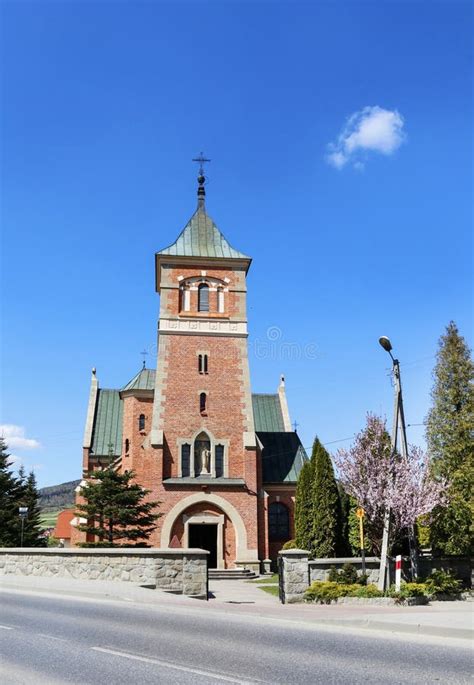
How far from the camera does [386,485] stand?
1816cm

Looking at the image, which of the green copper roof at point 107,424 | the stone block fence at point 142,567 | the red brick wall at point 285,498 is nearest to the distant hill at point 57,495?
the green copper roof at point 107,424

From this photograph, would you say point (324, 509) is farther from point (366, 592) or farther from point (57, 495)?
point (57, 495)

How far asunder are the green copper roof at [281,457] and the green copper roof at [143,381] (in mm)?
7705

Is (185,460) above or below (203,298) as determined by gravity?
below

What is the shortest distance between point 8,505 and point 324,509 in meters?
19.1

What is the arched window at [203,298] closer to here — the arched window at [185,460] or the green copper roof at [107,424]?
the arched window at [185,460]

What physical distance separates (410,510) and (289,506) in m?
18.7

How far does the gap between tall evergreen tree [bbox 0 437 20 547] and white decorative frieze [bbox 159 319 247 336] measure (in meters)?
13.2

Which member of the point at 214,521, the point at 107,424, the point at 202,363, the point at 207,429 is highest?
the point at 202,363

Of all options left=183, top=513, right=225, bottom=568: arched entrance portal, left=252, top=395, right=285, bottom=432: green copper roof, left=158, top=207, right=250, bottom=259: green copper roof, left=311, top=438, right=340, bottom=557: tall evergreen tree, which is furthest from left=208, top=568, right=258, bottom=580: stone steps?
left=158, top=207, right=250, bottom=259: green copper roof

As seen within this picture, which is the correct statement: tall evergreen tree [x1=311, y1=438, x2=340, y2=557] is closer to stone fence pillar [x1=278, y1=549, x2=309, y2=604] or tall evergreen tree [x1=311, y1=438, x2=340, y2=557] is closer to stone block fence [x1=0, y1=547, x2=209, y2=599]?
stone fence pillar [x1=278, y1=549, x2=309, y2=604]

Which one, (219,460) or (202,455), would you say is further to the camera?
(219,460)

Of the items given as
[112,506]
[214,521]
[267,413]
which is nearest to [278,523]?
[214,521]

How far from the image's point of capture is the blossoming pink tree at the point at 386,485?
17703mm
